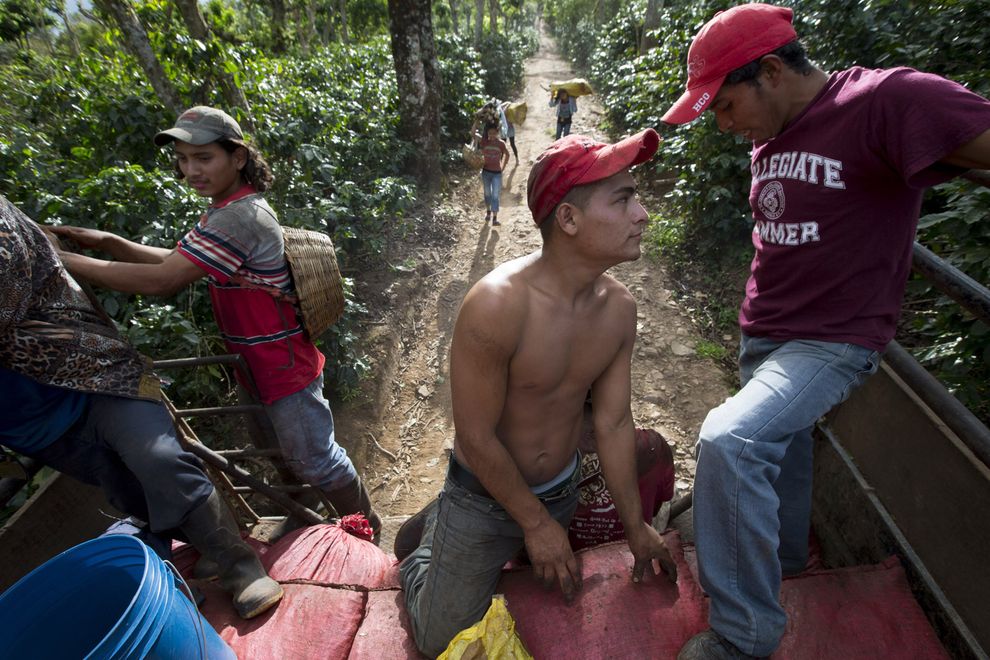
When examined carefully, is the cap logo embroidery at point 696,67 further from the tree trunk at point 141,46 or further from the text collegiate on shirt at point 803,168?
the tree trunk at point 141,46

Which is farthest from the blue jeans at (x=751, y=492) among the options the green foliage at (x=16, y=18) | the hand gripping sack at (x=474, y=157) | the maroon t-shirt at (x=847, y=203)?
the green foliage at (x=16, y=18)

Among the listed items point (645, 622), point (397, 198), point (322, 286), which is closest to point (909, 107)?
point (645, 622)

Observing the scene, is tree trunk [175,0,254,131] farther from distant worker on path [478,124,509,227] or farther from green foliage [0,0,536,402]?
distant worker on path [478,124,509,227]

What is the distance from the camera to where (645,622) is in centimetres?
174

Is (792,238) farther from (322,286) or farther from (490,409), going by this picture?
(322,286)

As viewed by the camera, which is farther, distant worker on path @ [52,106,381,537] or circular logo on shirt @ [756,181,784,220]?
distant worker on path @ [52,106,381,537]

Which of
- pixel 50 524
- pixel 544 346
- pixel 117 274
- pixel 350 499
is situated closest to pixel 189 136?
pixel 117 274

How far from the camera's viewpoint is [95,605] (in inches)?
60.6

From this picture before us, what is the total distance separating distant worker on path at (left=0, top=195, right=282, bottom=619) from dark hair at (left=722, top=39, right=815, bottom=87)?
2.55 meters

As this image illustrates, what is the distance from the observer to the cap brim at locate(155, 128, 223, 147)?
2209mm

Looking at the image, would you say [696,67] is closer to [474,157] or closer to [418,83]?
[474,157]

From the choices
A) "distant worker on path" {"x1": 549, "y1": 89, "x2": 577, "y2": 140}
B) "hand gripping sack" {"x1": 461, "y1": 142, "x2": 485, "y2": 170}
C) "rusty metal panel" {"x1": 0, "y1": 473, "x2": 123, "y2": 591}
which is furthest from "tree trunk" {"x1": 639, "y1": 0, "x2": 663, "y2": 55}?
"rusty metal panel" {"x1": 0, "y1": 473, "x2": 123, "y2": 591}

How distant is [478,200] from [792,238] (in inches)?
314

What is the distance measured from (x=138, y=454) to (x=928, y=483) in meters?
2.81
